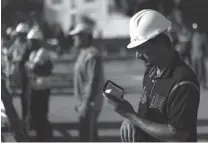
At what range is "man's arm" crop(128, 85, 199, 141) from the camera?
1733mm

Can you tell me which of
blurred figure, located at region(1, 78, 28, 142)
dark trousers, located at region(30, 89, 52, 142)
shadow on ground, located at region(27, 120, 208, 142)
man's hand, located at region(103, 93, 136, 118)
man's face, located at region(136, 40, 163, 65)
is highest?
man's face, located at region(136, 40, 163, 65)

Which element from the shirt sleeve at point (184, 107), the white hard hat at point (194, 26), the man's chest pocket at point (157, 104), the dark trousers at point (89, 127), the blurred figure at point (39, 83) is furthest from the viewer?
the blurred figure at point (39, 83)

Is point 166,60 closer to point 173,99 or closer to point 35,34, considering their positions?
point 173,99

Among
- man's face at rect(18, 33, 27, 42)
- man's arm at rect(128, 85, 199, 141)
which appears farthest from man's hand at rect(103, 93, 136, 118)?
man's face at rect(18, 33, 27, 42)

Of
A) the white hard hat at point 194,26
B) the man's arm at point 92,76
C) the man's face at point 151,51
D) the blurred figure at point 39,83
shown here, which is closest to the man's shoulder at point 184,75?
the man's face at point 151,51

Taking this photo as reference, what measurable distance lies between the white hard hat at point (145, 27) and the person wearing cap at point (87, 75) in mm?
2030

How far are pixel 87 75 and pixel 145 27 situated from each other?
2141mm

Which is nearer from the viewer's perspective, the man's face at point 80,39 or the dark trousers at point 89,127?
the man's face at point 80,39

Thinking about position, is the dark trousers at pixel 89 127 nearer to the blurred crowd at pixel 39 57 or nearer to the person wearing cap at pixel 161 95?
the blurred crowd at pixel 39 57

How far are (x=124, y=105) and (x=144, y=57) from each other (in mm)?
228

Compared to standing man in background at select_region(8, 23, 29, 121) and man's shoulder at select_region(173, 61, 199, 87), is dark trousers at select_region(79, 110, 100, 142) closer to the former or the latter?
standing man in background at select_region(8, 23, 29, 121)

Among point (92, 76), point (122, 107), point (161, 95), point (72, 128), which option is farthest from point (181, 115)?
point (72, 128)

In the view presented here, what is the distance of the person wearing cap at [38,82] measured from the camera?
454 cm

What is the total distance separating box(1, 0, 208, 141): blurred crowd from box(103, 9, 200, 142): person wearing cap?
2.06m
